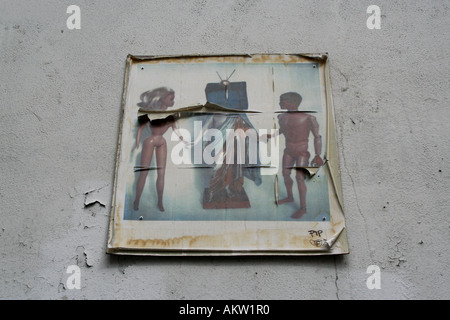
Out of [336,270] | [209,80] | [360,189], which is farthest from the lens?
[209,80]

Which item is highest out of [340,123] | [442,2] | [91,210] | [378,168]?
[442,2]

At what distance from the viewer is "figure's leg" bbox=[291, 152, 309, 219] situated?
200 cm

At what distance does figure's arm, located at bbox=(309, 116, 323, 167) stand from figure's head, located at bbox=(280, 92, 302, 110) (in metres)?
0.13

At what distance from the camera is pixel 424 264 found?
76.0 inches

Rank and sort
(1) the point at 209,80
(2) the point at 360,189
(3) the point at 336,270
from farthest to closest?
(1) the point at 209,80
(2) the point at 360,189
(3) the point at 336,270

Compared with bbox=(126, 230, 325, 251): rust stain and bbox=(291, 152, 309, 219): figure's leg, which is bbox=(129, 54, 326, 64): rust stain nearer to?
bbox=(291, 152, 309, 219): figure's leg

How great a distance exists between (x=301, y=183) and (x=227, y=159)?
0.46m

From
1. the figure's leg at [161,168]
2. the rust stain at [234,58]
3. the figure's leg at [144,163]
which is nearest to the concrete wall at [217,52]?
the rust stain at [234,58]

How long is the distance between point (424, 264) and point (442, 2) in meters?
1.82

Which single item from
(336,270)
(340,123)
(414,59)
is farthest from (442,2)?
(336,270)

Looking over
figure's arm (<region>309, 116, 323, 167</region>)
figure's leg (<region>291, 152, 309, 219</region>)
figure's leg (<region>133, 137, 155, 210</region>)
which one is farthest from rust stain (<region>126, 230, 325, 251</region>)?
figure's arm (<region>309, 116, 323, 167</region>)

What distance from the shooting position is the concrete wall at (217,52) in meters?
1.93

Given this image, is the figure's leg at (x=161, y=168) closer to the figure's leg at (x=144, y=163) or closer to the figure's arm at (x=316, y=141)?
the figure's leg at (x=144, y=163)

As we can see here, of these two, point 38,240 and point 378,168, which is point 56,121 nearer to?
point 38,240
